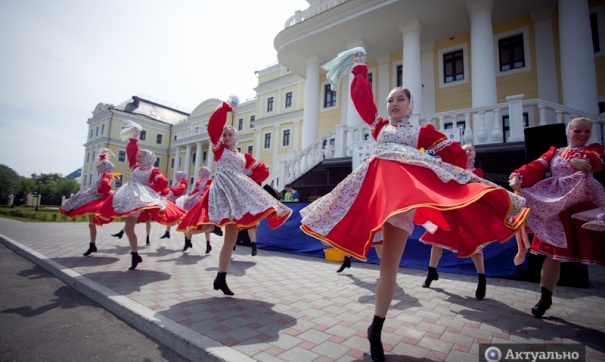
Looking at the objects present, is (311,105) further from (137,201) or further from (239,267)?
(137,201)

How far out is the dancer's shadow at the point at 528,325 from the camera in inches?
102

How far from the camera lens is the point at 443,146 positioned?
8.74 feet

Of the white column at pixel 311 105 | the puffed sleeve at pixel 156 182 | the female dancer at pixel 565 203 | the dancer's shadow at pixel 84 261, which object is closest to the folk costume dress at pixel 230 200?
the puffed sleeve at pixel 156 182

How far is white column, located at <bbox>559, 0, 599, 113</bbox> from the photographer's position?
993 centimetres

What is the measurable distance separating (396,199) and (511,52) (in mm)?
16589

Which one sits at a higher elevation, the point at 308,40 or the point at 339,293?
the point at 308,40

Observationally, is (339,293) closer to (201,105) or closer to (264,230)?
(264,230)

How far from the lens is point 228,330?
2.53 metres

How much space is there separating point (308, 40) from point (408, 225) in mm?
16388

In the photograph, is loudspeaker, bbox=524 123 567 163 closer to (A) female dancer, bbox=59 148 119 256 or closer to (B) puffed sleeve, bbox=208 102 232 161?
(B) puffed sleeve, bbox=208 102 232 161

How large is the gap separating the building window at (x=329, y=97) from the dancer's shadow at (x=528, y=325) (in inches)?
695

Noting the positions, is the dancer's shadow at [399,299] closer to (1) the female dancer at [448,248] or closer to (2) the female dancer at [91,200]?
(1) the female dancer at [448,248]

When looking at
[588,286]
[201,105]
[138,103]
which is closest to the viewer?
[588,286]

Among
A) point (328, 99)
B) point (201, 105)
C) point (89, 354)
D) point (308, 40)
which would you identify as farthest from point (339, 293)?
point (201, 105)
